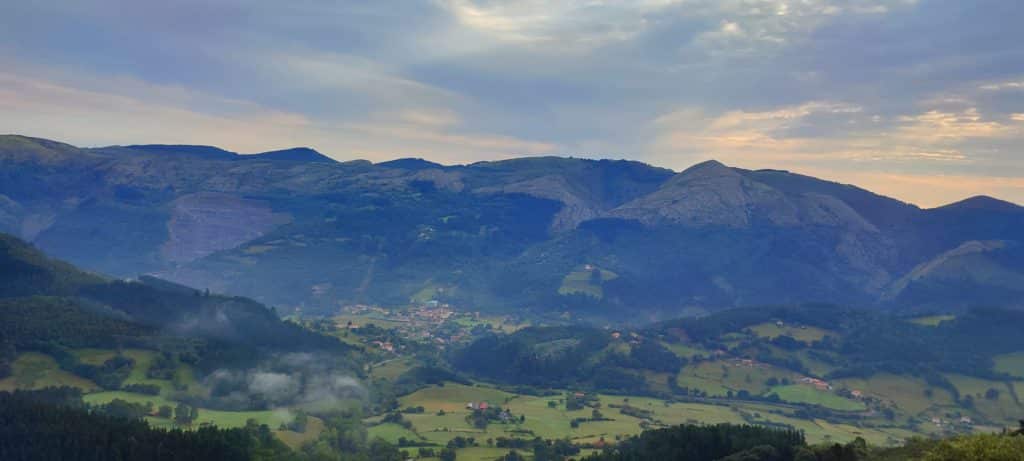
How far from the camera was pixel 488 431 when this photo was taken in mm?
121312

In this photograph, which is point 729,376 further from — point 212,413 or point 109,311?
point 109,311

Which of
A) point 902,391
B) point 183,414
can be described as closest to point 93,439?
point 183,414

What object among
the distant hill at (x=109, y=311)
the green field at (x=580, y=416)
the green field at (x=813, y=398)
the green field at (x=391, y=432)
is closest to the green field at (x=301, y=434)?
the green field at (x=391, y=432)

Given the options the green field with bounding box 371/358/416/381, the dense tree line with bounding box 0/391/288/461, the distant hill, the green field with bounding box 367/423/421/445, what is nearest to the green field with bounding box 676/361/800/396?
the green field with bounding box 371/358/416/381

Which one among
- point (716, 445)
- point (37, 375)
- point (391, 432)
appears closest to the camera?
point (716, 445)

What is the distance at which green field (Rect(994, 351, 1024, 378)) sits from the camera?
182 m

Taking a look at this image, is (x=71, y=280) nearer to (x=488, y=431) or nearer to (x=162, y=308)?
(x=162, y=308)

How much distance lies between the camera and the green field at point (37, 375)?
4139 inches

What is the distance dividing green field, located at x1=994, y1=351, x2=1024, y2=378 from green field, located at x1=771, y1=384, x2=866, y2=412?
5281 cm

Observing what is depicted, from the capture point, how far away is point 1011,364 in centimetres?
18912

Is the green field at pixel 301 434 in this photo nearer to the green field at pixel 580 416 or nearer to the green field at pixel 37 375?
the green field at pixel 580 416

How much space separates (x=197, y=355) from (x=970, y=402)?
16809 cm

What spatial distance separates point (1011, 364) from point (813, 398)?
67297mm

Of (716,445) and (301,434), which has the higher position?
(716,445)
